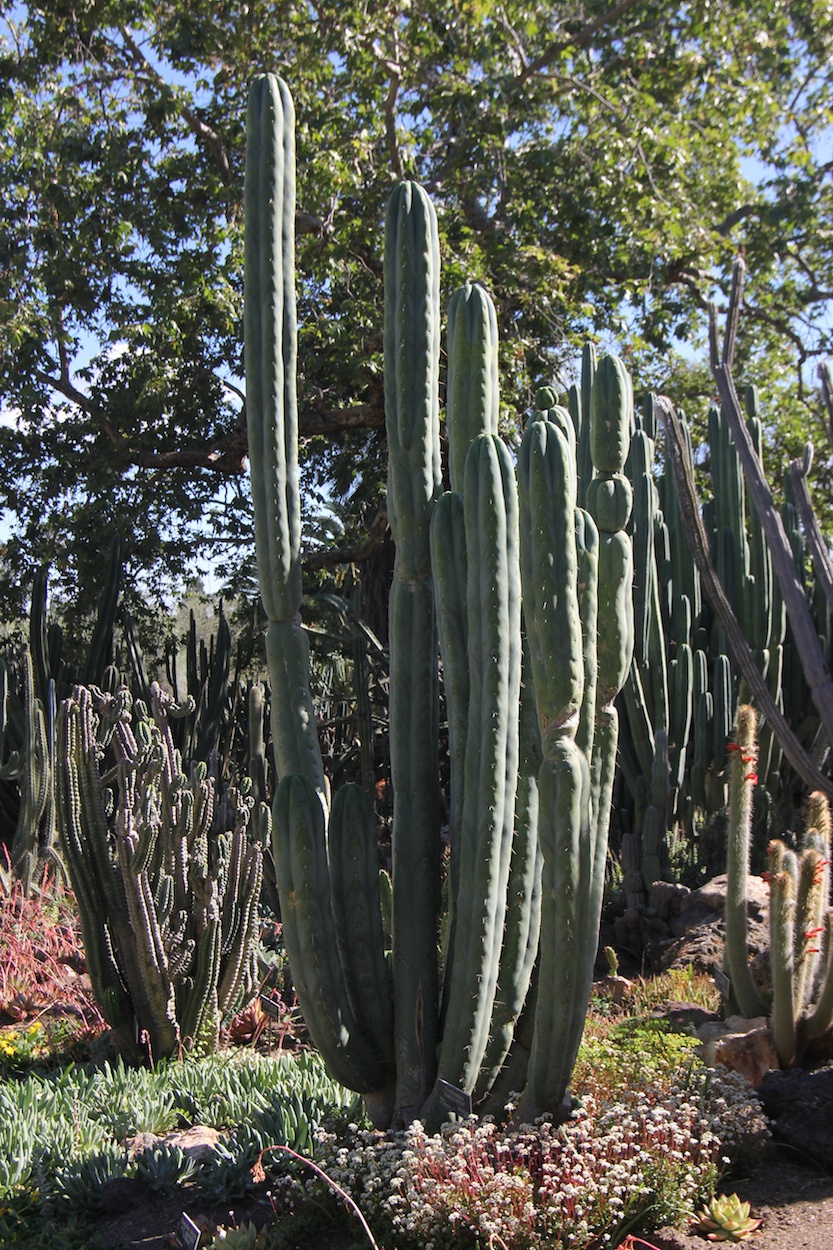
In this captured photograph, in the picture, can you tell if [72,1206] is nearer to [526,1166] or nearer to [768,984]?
Result: [526,1166]

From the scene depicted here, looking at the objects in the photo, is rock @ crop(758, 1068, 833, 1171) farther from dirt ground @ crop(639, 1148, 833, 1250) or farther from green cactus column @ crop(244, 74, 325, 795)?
green cactus column @ crop(244, 74, 325, 795)

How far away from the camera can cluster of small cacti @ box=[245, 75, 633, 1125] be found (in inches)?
126

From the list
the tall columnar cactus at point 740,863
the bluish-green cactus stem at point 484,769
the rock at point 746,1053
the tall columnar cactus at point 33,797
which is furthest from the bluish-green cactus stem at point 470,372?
the tall columnar cactus at point 33,797

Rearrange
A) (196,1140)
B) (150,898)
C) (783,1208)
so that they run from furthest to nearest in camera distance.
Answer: (150,898)
(196,1140)
(783,1208)

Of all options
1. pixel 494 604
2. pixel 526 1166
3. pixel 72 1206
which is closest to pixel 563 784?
pixel 494 604

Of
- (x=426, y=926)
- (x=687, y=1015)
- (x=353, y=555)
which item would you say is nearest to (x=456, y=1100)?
(x=426, y=926)

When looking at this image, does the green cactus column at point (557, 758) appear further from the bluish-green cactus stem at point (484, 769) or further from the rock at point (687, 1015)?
the rock at point (687, 1015)

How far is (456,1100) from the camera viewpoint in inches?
129

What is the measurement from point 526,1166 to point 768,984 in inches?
78.2

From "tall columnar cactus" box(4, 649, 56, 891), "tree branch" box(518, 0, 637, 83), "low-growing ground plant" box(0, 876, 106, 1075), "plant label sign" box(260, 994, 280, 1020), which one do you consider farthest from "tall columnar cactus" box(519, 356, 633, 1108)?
"tree branch" box(518, 0, 637, 83)

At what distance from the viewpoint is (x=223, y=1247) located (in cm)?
295

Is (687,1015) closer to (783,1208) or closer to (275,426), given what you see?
(783,1208)

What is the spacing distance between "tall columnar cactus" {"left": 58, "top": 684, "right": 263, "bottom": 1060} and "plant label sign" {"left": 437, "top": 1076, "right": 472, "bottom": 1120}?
1756 mm

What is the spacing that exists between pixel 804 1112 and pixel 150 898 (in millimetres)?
2582
